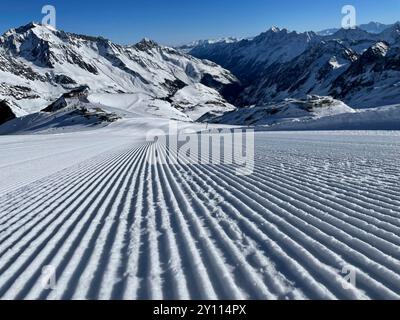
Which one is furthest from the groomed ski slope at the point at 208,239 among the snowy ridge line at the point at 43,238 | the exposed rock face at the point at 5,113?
the exposed rock face at the point at 5,113

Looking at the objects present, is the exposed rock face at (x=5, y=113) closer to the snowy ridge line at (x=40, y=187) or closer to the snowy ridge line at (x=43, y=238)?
the snowy ridge line at (x=40, y=187)

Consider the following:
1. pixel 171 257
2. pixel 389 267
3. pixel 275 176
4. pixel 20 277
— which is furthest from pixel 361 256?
pixel 275 176

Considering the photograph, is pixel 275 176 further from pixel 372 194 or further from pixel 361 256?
pixel 361 256

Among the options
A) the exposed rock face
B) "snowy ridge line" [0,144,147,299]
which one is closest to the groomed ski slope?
"snowy ridge line" [0,144,147,299]

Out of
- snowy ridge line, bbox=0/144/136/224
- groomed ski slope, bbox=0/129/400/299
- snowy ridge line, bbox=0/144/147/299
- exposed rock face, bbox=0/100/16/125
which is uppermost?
exposed rock face, bbox=0/100/16/125

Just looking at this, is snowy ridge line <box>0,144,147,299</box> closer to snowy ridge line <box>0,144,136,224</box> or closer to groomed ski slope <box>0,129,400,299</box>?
groomed ski slope <box>0,129,400,299</box>

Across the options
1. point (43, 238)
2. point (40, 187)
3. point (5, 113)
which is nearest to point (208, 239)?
point (43, 238)

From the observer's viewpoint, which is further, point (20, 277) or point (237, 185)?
point (237, 185)

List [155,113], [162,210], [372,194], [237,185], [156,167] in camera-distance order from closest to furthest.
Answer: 1. [162,210]
2. [372,194]
3. [237,185]
4. [156,167]
5. [155,113]

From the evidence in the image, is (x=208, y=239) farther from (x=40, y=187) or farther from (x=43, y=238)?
(x=40, y=187)
